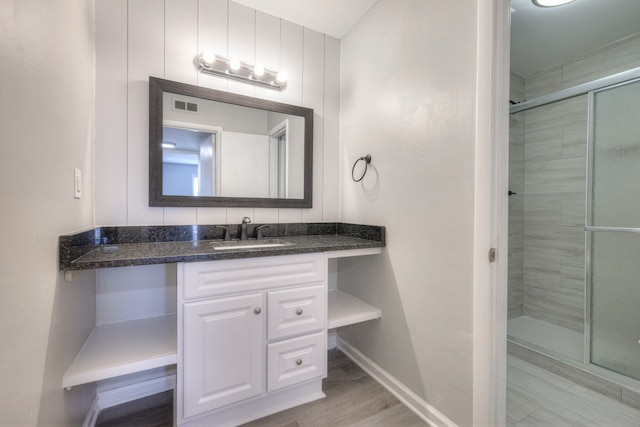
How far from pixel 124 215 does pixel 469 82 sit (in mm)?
1920

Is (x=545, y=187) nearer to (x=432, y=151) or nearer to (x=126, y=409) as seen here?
(x=432, y=151)

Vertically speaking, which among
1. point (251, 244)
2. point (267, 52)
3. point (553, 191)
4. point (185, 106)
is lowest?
point (251, 244)

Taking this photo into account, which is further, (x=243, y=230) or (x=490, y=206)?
(x=243, y=230)

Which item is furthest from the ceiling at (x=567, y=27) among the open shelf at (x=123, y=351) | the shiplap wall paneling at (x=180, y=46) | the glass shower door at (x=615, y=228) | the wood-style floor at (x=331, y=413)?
the open shelf at (x=123, y=351)

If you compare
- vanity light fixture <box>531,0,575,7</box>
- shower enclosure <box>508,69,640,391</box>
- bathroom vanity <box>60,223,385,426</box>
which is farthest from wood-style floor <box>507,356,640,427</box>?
vanity light fixture <box>531,0,575,7</box>

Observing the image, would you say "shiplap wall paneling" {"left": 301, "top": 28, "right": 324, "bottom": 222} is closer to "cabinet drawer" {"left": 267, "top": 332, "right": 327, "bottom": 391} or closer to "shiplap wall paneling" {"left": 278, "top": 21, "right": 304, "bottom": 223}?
"shiplap wall paneling" {"left": 278, "top": 21, "right": 304, "bottom": 223}

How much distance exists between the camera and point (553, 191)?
2.42 metres

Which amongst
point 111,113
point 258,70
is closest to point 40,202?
point 111,113

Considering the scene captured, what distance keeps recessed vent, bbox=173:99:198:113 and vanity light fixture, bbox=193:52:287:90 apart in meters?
0.23

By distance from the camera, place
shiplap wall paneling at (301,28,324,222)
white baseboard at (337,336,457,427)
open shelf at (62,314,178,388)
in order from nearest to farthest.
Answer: open shelf at (62,314,178,388)
white baseboard at (337,336,457,427)
shiplap wall paneling at (301,28,324,222)

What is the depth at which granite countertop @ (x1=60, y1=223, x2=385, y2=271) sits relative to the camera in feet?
3.63

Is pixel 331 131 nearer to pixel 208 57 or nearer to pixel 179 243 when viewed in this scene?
pixel 208 57

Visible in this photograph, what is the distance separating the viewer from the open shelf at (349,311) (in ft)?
5.33

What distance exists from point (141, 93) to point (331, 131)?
128 cm
